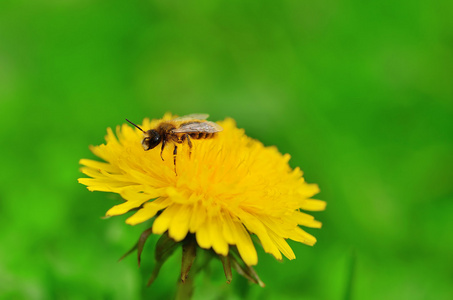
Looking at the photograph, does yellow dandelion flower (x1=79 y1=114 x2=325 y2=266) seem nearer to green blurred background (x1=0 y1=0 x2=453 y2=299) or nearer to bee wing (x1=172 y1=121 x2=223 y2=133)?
bee wing (x1=172 y1=121 x2=223 y2=133)

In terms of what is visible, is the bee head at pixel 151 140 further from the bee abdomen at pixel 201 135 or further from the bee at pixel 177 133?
the bee abdomen at pixel 201 135

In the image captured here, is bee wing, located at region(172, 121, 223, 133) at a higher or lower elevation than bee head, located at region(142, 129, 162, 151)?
higher


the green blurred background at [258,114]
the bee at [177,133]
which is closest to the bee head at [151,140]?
the bee at [177,133]

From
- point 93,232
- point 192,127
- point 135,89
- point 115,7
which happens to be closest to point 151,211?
point 192,127

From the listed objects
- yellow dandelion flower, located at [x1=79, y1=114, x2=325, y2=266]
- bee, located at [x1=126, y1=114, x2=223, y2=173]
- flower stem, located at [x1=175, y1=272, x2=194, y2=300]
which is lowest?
flower stem, located at [x1=175, y1=272, x2=194, y2=300]

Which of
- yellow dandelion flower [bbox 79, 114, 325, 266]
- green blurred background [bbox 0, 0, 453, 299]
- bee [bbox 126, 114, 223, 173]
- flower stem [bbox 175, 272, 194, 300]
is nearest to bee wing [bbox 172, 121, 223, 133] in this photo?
bee [bbox 126, 114, 223, 173]

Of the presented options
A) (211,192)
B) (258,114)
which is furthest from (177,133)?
(258,114)
